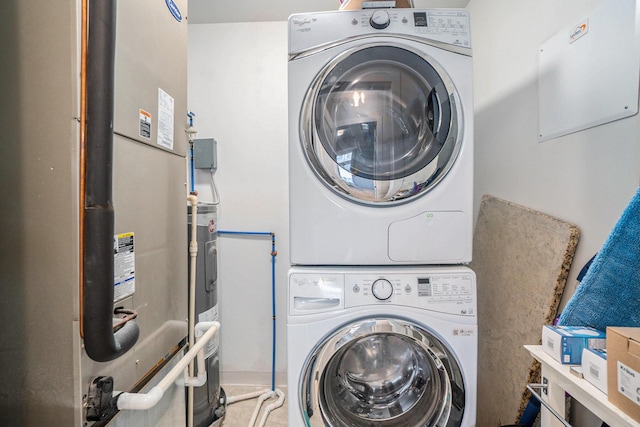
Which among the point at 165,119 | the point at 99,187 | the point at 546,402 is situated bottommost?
the point at 546,402

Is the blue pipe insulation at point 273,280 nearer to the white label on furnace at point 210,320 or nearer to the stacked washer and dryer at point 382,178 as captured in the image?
the white label on furnace at point 210,320

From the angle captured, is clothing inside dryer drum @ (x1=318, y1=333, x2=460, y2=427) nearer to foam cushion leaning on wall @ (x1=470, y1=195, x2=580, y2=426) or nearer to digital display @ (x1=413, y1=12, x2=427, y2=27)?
foam cushion leaning on wall @ (x1=470, y1=195, x2=580, y2=426)

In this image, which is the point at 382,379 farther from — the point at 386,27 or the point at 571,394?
the point at 386,27

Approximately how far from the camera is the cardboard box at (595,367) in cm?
59

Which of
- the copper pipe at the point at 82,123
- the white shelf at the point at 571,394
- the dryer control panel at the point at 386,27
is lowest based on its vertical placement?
the white shelf at the point at 571,394

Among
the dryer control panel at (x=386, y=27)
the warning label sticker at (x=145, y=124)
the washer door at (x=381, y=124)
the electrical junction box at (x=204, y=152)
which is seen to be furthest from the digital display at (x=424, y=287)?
the electrical junction box at (x=204, y=152)

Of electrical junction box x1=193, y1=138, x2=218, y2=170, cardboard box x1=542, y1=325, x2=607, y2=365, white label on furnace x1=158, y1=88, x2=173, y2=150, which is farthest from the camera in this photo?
electrical junction box x1=193, y1=138, x2=218, y2=170

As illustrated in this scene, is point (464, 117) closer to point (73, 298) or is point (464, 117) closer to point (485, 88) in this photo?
point (485, 88)

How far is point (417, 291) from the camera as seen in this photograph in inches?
39.9

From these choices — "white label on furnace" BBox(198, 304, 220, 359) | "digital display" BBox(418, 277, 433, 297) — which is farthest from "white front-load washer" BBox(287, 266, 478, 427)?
"white label on furnace" BBox(198, 304, 220, 359)

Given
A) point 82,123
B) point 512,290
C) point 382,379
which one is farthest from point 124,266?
point 512,290

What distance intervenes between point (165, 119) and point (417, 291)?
41.5 inches

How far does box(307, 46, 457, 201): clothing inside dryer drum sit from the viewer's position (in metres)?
1.07

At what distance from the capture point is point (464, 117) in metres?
1.06
